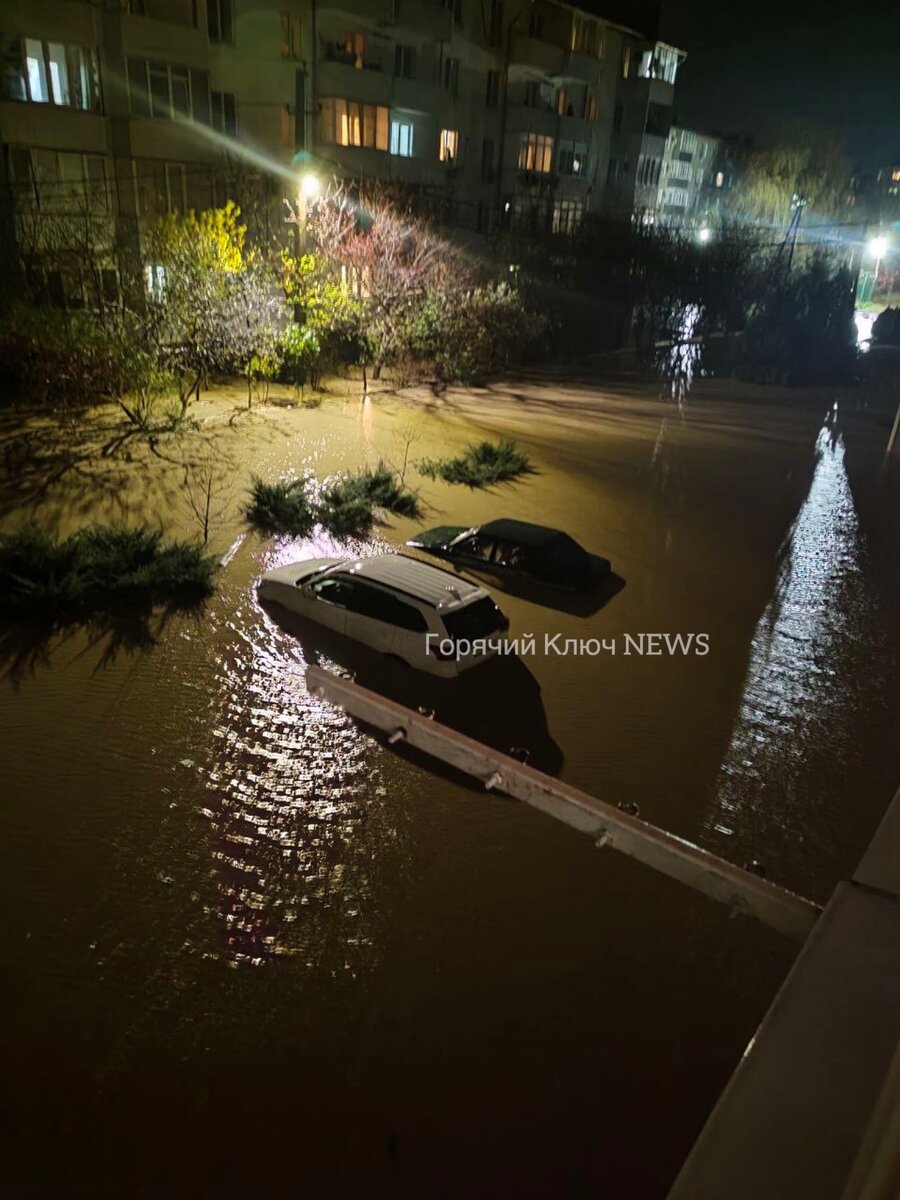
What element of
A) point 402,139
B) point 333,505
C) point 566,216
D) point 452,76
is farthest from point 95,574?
point 566,216

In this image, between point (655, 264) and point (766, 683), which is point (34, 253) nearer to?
point (766, 683)

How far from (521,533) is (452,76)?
31875 millimetres

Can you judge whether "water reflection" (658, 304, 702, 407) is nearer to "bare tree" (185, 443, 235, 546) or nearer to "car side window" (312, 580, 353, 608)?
"bare tree" (185, 443, 235, 546)

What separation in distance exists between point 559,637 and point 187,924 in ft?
21.3

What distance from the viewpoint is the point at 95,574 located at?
11320 millimetres

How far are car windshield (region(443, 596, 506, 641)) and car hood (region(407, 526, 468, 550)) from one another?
142 inches

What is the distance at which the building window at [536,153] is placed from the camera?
39.8 m

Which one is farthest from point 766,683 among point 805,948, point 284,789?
point 805,948

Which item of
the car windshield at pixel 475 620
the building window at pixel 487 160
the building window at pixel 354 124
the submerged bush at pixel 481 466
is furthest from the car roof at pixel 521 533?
the building window at pixel 487 160

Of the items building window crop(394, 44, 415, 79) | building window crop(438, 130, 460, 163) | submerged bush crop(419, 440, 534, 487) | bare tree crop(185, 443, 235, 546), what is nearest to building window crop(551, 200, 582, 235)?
building window crop(438, 130, 460, 163)

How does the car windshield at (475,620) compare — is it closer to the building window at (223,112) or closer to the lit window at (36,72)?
the lit window at (36,72)

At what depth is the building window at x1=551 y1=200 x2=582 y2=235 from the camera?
39.9 m

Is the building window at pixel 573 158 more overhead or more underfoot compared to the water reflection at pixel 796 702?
more overhead

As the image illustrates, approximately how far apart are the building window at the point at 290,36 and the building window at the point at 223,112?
2742 mm
